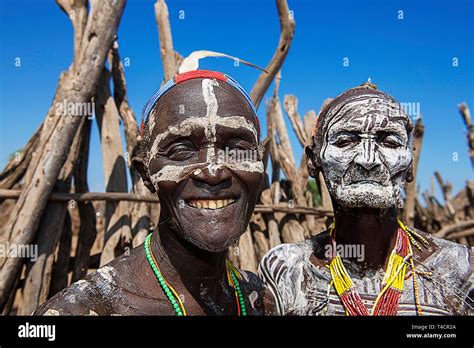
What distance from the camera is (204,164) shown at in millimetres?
1958

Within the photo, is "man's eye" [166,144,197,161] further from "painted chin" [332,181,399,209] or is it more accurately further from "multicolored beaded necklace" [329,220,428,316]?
"multicolored beaded necklace" [329,220,428,316]

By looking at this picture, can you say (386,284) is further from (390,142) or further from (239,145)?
(239,145)

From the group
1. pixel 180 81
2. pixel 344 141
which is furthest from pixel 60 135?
pixel 344 141

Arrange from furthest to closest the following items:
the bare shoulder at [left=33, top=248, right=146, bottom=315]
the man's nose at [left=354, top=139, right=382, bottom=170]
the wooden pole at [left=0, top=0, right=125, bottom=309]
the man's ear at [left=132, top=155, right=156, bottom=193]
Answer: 1. the wooden pole at [left=0, top=0, right=125, bottom=309]
2. the man's nose at [left=354, top=139, right=382, bottom=170]
3. the man's ear at [left=132, top=155, right=156, bottom=193]
4. the bare shoulder at [left=33, top=248, right=146, bottom=315]

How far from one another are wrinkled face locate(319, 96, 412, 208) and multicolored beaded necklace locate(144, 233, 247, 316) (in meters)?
0.66

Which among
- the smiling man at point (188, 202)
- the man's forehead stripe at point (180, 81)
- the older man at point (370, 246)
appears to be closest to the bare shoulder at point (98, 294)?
the smiling man at point (188, 202)

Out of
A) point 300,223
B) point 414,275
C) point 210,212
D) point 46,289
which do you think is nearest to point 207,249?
point 210,212

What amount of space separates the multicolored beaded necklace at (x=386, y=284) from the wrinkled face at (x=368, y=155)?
26 centimetres

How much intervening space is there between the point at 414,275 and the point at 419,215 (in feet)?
27.0

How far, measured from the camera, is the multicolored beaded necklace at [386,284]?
2.49 meters

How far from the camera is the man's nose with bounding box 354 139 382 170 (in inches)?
97.0

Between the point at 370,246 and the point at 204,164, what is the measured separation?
44.1 inches

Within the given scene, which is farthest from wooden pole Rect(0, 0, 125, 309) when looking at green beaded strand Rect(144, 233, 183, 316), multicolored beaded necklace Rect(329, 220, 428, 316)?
multicolored beaded necklace Rect(329, 220, 428, 316)

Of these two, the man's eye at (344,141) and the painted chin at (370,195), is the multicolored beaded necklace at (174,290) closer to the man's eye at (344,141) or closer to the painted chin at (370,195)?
the painted chin at (370,195)
